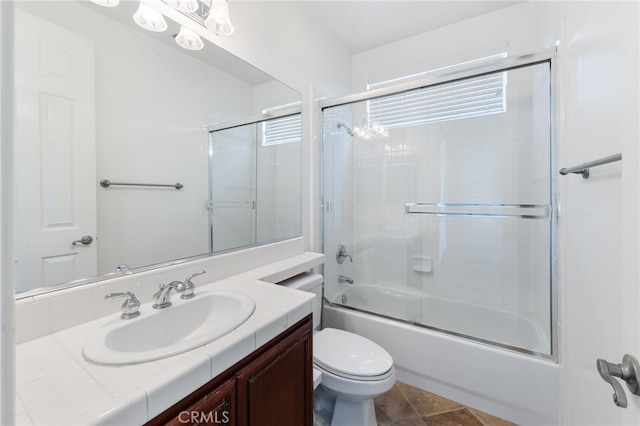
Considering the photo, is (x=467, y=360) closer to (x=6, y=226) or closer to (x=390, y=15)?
(x=6, y=226)

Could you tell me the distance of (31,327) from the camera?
751mm

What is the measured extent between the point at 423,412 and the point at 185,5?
239 cm

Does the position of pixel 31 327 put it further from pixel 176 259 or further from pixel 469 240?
pixel 469 240

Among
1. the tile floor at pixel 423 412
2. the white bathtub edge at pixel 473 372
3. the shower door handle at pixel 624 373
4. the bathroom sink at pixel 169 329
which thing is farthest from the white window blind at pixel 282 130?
the tile floor at pixel 423 412

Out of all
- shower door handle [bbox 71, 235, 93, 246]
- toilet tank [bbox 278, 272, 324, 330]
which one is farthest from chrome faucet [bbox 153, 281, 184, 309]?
toilet tank [bbox 278, 272, 324, 330]

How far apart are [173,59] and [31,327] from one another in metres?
1.09

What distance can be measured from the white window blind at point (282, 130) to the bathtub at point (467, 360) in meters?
1.30

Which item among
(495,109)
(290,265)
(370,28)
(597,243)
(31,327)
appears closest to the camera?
(31,327)

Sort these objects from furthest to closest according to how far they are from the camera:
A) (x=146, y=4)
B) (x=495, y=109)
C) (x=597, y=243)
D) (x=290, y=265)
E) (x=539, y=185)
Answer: (x=495, y=109), (x=539, y=185), (x=290, y=265), (x=146, y=4), (x=597, y=243)

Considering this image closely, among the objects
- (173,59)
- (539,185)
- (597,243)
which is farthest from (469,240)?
(173,59)

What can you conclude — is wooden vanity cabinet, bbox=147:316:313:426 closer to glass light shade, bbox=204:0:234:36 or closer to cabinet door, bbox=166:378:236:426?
cabinet door, bbox=166:378:236:426

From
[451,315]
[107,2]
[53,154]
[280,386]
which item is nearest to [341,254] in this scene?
[451,315]

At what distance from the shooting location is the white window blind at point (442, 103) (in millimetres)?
2086

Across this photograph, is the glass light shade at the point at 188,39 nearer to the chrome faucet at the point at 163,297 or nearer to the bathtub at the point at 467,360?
the chrome faucet at the point at 163,297
